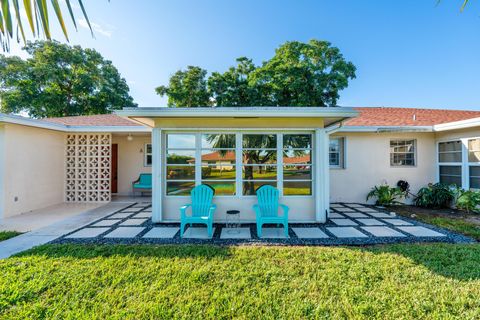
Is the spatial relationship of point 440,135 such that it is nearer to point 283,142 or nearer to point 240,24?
point 283,142

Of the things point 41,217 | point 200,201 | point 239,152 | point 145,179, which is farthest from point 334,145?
point 41,217

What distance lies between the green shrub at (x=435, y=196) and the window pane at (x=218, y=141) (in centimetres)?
739

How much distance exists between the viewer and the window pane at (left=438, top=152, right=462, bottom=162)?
745 cm

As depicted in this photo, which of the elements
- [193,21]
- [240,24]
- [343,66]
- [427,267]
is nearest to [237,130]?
[427,267]

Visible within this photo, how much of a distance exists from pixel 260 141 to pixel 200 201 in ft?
7.14

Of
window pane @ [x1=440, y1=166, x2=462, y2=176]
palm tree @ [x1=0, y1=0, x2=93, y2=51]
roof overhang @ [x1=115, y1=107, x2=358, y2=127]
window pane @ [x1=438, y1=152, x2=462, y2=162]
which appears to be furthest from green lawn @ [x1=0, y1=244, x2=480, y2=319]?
window pane @ [x1=438, y1=152, x2=462, y2=162]

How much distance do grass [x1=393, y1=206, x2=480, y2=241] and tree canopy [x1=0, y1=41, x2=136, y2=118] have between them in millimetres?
22453

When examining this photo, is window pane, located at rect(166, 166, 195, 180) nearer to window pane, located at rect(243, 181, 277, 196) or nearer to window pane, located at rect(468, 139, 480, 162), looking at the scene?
window pane, located at rect(243, 181, 277, 196)

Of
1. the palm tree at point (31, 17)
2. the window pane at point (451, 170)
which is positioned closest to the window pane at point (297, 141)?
the palm tree at point (31, 17)

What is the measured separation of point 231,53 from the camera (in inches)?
667

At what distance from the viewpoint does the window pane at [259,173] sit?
18.4ft

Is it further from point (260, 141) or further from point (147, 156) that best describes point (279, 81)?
point (260, 141)

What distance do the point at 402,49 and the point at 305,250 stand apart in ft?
38.9

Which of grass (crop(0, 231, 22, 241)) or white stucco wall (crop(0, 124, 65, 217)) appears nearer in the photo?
grass (crop(0, 231, 22, 241))
